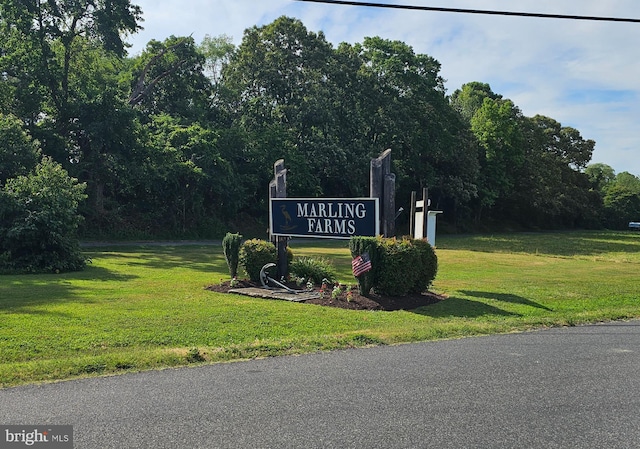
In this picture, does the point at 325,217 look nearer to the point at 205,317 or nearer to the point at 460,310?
the point at 460,310

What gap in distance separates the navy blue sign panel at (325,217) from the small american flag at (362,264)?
73cm

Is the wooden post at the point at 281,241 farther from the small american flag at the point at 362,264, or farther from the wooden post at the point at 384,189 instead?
A: the small american flag at the point at 362,264

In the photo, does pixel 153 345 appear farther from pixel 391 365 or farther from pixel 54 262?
pixel 54 262

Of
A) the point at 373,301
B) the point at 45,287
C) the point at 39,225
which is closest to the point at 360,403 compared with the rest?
the point at 373,301

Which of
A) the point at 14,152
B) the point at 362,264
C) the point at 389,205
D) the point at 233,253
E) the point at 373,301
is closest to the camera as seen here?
the point at 373,301

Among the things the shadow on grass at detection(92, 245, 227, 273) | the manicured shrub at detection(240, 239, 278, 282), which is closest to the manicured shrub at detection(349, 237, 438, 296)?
the manicured shrub at detection(240, 239, 278, 282)

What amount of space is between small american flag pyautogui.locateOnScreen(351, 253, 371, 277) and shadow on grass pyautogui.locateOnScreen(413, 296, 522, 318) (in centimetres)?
127

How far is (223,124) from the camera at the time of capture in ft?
144

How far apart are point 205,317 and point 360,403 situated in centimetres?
485

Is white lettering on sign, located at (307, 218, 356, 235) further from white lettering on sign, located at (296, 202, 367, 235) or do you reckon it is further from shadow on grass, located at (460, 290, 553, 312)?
shadow on grass, located at (460, 290, 553, 312)

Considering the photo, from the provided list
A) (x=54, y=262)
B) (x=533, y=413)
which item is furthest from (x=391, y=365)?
(x=54, y=262)

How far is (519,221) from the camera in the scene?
66.8 meters

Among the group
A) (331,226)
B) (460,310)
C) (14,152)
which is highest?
(14,152)

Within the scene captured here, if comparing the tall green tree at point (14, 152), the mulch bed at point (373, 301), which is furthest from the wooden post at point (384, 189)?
the tall green tree at point (14, 152)
